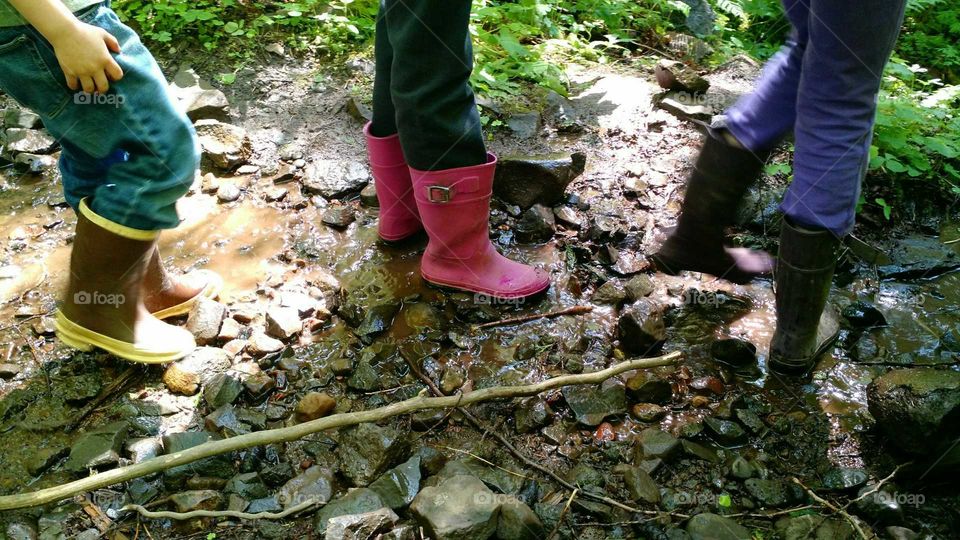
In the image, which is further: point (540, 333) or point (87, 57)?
point (540, 333)

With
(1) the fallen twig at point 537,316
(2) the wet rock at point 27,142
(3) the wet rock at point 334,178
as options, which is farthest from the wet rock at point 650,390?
(2) the wet rock at point 27,142

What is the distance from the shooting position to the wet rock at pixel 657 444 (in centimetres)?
202

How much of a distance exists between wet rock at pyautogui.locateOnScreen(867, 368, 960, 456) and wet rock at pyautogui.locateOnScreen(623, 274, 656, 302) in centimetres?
87

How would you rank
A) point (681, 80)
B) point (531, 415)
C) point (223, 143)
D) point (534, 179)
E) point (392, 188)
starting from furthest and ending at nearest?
1. point (681, 80)
2. point (223, 143)
3. point (534, 179)
4. point (392, 188)
5. point (531, 415)

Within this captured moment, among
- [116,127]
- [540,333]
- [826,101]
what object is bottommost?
[540,333]

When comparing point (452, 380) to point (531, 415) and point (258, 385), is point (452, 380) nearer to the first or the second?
point (531, 415)

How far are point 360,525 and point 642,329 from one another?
1.19 meters

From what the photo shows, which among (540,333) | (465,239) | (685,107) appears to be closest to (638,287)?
(540,333)

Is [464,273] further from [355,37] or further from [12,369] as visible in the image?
[355,37]

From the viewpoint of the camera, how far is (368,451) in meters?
2.01

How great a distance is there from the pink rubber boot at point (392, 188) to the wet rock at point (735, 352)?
1.36 meters

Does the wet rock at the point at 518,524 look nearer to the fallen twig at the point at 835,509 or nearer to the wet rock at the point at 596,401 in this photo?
the wet rock at the point at 596,401

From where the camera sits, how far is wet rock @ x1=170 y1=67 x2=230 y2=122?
12.1 ft

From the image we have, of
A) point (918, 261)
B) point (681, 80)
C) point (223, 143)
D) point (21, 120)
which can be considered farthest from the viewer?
point (681, 80)
